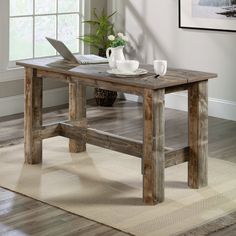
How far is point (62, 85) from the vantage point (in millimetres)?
7340

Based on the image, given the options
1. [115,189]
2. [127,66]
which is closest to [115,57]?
[127,66]

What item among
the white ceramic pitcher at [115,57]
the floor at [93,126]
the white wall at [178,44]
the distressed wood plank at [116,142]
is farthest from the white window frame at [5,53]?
the white ceramic pitcher at [115,57]

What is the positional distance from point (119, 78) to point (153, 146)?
1.55 ft

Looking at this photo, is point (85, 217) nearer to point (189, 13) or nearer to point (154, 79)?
point (154, 79)

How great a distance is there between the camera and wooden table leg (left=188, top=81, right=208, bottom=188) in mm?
4418

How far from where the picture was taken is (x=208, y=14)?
6660 millimetres

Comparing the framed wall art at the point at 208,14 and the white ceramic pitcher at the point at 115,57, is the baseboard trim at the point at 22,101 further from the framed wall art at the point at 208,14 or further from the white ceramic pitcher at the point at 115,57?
the white ceramic pitcher at the point at 115,57

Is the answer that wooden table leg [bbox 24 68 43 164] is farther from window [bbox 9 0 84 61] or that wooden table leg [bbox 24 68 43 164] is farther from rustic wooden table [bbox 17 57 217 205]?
window [bbox 9 0 84 61]

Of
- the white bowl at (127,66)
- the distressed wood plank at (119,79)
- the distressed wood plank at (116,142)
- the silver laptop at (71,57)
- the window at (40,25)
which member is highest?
the window at (40,25)

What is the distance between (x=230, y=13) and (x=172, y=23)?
74 centimetres

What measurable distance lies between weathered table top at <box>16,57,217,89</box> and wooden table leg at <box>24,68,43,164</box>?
12 centimetres

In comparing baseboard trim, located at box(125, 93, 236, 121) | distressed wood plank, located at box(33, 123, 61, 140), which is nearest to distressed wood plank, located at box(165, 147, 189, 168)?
distressed wood plank, located at box(33, 123, 61, 140)

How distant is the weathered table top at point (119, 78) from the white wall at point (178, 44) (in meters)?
2.06

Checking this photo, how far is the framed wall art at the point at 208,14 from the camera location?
6.51 metres
